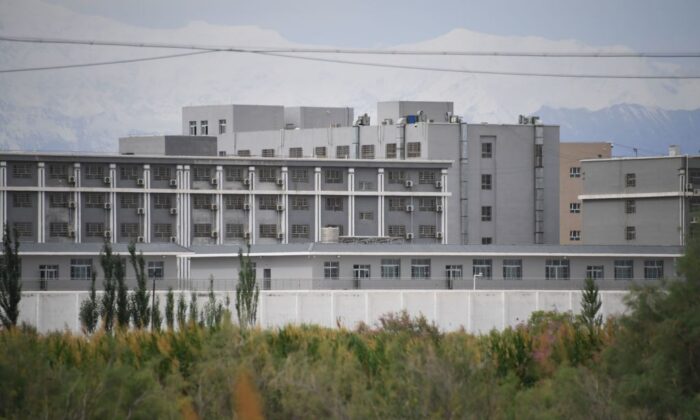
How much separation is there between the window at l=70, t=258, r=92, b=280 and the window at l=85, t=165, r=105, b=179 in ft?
46.5

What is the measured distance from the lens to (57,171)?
9450 centimetres

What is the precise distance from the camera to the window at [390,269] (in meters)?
83.0

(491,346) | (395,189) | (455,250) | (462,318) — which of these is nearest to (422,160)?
(395,189)

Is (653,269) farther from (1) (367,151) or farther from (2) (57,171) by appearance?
(2) (57,171)

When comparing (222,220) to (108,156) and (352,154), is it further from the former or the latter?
(352,154)

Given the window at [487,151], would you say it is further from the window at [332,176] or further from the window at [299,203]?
the window at [299,203]

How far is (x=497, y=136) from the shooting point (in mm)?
111188

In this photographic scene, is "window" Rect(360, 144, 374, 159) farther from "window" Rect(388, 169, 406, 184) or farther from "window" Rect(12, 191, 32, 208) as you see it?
"window" Rect(12, 191, 32, 208)

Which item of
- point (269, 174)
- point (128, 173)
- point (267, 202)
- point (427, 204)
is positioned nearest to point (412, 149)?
point (427, 204)

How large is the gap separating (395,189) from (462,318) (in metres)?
23.4

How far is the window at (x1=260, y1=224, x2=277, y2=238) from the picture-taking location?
98125 mm

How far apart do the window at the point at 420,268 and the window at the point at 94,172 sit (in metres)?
22.2

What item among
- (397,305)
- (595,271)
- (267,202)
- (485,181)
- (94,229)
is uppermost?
(485,181)

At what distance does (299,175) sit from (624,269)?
22352mm
